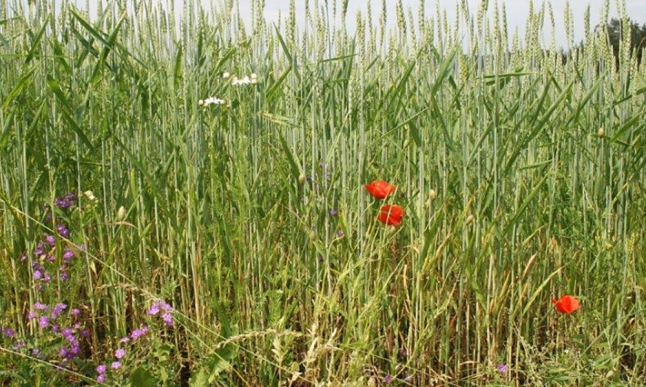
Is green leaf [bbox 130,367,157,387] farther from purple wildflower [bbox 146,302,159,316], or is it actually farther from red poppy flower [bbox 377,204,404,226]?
red poppy flower [bbox 377,204,404,226]

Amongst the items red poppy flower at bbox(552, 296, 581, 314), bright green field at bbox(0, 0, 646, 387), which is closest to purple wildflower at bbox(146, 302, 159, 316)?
bright green field at bbox(0, 0, 646, 387)

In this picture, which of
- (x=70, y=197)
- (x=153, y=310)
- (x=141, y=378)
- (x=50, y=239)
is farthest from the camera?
(x=70, y=197)

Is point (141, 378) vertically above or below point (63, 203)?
below

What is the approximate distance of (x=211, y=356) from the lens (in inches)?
55.8

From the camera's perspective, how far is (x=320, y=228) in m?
1.54

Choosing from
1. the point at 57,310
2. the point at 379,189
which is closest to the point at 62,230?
the point at 57,310

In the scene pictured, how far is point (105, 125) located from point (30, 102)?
0.27 m

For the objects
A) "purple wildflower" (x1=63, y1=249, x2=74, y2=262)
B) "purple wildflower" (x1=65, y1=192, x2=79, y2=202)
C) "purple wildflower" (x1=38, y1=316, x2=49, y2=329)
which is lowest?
"purple wildflower" (x1=38, y1=316, x2=49, y2=329)

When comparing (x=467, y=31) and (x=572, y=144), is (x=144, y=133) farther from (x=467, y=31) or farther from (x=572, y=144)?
(x=572, y=144)

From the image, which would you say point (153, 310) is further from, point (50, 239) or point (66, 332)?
point (50, 239)

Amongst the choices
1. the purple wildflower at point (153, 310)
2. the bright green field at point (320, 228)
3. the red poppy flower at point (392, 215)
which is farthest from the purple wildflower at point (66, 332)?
the red poppy flower at point (392, 215)

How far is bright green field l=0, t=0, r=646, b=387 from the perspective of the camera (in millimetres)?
1443

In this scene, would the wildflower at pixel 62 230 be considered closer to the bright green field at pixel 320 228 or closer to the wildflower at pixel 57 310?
the bright green field at pixel 320 228

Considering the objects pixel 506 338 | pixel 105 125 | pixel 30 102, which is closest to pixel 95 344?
pixel 105 125
